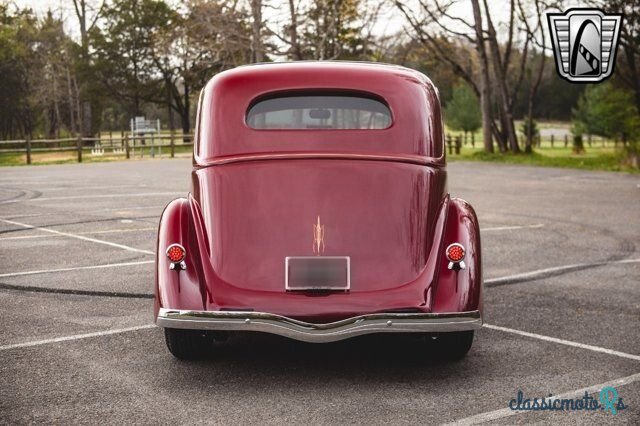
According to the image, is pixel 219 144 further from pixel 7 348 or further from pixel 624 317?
pixel 624 317

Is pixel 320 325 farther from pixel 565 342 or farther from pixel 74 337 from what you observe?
pixel 74 337

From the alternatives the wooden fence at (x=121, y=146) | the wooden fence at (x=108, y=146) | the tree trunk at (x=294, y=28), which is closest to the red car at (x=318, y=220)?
the wooden fence at (x=121, y=146)

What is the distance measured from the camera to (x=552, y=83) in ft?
320

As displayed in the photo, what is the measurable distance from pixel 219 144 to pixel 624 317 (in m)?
3.46

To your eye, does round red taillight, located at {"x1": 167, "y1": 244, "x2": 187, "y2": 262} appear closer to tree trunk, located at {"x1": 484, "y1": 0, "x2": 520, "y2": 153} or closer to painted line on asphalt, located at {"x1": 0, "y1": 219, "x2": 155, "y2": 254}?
painted line on asphalt, located at {"x1": 0, "y1": 219, "x2": 155, "y2": 254}

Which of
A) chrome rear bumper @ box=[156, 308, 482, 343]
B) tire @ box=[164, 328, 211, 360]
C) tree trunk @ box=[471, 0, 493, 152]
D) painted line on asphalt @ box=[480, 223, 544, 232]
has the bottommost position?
painted line on asphalt @ box=[480, 223, 544, 232]

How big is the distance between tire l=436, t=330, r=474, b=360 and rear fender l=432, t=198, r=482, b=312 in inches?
9.7

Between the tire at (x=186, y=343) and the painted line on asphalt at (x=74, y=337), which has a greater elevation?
the tire at (x=186, y=343)

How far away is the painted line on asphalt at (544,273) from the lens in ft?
27.7

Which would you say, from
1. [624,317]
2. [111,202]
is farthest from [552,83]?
[624,317]

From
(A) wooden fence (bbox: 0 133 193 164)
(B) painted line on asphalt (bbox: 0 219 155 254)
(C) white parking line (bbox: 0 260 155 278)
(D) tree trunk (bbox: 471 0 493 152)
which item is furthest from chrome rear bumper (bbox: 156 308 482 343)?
(A) wooden fence (bbox: 0 133 193 164)

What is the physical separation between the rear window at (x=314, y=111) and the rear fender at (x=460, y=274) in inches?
33.2

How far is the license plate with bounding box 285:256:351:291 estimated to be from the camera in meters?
5.20

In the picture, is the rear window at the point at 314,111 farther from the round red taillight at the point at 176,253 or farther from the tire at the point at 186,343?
the tire at the point at 186,343
